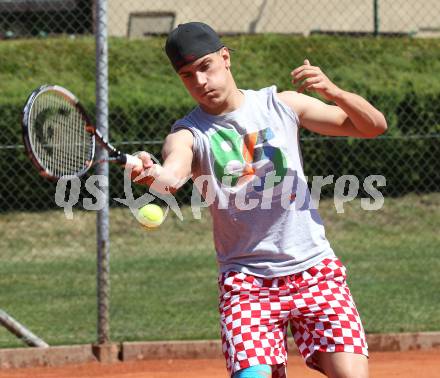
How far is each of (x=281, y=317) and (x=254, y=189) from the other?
51 centimetres

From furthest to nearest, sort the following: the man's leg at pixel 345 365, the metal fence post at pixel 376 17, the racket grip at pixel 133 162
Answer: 1. the metal fence post at pixel 376 17
2. the man's leg at pixel 345 365
3. the racket grip at pixel 133 162

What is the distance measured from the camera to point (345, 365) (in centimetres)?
421

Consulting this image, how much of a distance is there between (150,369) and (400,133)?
692 centimetres

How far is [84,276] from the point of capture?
9.87 metres

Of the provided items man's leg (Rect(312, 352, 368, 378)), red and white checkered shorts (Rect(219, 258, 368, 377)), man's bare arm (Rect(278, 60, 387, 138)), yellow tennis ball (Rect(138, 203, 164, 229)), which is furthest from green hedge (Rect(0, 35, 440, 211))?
man's leg (Rect(312, 352, 368, 378))

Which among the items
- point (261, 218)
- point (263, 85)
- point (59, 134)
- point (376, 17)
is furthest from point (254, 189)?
point (376, 17)

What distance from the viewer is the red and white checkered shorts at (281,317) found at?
4230 mm

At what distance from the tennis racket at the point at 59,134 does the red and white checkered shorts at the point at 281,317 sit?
742 millimetres

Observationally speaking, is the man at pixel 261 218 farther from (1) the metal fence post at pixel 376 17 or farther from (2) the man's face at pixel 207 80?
(1) the metal fence post at pixel 376 17

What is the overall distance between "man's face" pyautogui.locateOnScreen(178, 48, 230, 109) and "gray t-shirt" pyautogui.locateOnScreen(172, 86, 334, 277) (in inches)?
4.0

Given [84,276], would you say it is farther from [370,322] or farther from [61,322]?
[370,322]

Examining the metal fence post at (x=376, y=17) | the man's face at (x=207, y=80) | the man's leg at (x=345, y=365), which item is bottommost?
the man's leg at (x=345, y=365)

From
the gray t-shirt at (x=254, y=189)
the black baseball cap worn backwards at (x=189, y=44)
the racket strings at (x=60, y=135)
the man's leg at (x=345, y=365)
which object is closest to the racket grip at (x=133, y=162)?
the gray t-shirt at (x=254, y=189)

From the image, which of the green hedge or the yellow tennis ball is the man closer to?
the yellow tennis ball
